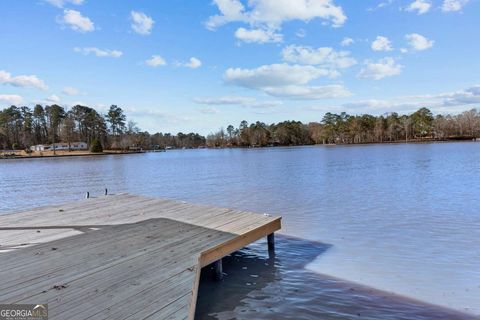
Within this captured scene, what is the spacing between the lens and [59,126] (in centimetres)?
8300

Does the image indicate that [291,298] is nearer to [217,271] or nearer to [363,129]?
[217,271]

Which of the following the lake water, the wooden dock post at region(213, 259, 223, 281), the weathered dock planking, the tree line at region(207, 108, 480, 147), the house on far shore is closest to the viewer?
the weathered dock planking

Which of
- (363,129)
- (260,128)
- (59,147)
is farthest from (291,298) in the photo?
(260,128)

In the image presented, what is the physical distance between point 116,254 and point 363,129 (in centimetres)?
9713

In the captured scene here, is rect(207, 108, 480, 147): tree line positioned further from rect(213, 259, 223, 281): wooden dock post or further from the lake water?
rect(213, 259, 223, 281): wooden dock post

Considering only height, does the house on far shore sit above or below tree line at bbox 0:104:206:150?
below

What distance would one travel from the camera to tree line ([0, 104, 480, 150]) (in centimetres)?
8144

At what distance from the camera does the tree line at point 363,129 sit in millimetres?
86750

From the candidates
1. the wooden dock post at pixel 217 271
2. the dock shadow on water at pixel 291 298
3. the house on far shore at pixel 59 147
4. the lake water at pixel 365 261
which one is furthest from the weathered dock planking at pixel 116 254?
the house on far shore at pixel 59 147

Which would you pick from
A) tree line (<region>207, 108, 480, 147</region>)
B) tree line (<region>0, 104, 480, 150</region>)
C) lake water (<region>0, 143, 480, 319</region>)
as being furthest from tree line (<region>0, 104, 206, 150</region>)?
lake water (<region>0, 143, 480, 319</region>)

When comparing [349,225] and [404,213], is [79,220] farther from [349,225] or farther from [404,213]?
[404,213]

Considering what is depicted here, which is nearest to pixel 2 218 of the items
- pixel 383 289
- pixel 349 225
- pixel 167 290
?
pixel 167 290

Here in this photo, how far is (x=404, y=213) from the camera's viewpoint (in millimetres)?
9422

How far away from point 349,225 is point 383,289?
12.0 ft
